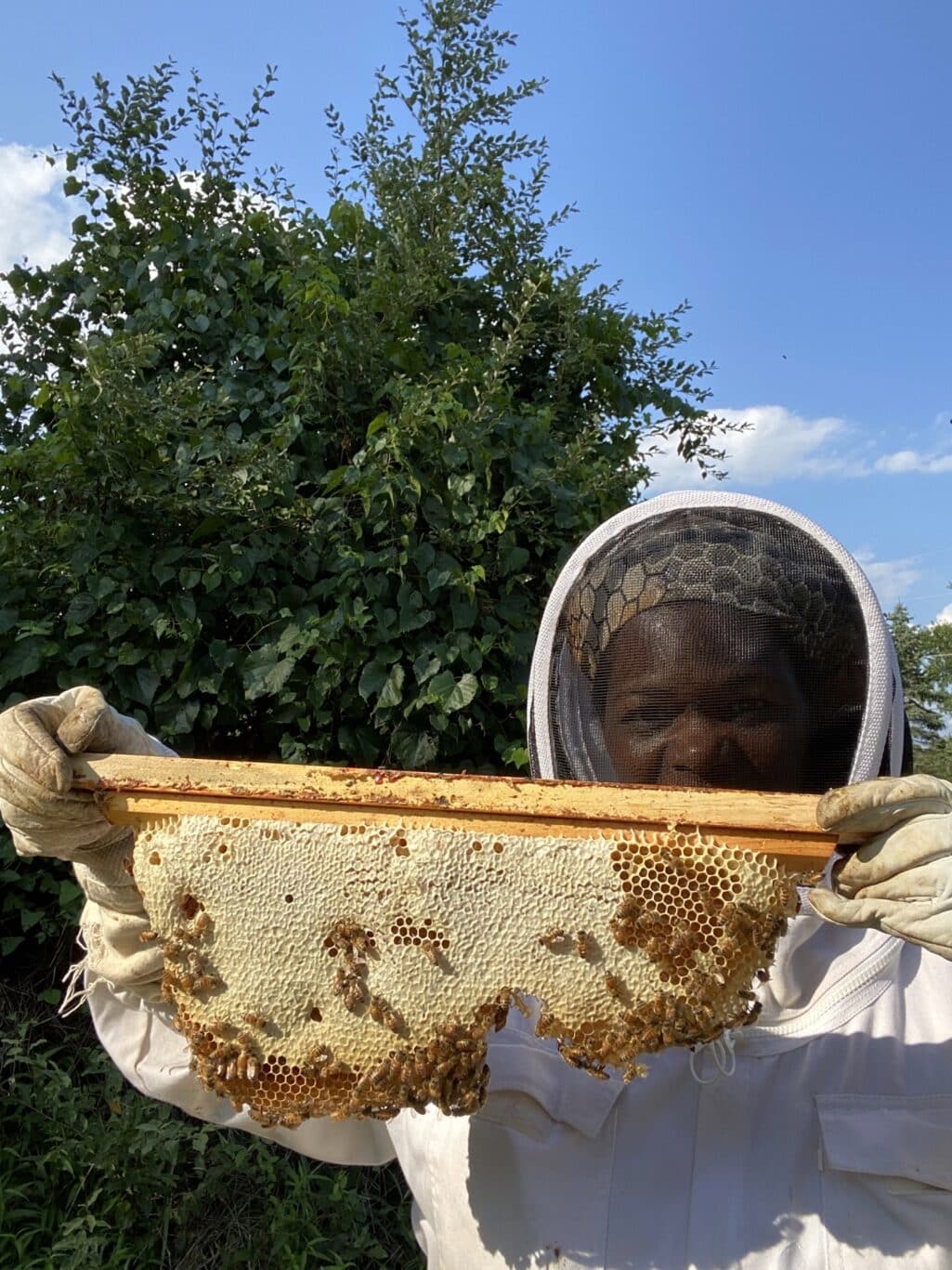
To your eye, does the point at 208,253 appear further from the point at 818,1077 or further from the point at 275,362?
the point at 818,1077

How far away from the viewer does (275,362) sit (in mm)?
4496

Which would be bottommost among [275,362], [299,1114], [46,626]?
[299,1114]

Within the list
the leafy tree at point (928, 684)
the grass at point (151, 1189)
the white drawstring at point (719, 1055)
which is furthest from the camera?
the leafy tree at point (928, 684)

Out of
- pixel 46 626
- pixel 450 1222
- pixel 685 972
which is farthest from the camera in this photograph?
pixel 46 626

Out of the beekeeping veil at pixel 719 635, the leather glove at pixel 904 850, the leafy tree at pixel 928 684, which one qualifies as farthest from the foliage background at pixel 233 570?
the leafy tree at pixel 928 684

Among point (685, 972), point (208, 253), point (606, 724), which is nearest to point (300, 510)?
point (208, 253)

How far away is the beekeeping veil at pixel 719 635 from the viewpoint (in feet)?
6.25

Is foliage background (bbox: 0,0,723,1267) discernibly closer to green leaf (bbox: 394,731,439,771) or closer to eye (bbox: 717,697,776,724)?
green leaf (bbox: 394,731,439,771)

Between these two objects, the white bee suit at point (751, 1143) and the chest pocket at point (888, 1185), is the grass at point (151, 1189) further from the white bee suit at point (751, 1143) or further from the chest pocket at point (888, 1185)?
the chest pocket at point (888, 1185)

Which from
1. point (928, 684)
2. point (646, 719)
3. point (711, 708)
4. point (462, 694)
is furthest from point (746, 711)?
point (928, 684)

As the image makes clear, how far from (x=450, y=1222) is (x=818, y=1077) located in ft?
2.21

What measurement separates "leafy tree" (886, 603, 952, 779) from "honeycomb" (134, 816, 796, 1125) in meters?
18.3

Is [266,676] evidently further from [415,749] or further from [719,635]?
[719,635]

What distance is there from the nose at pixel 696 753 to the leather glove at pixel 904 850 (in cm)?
42
